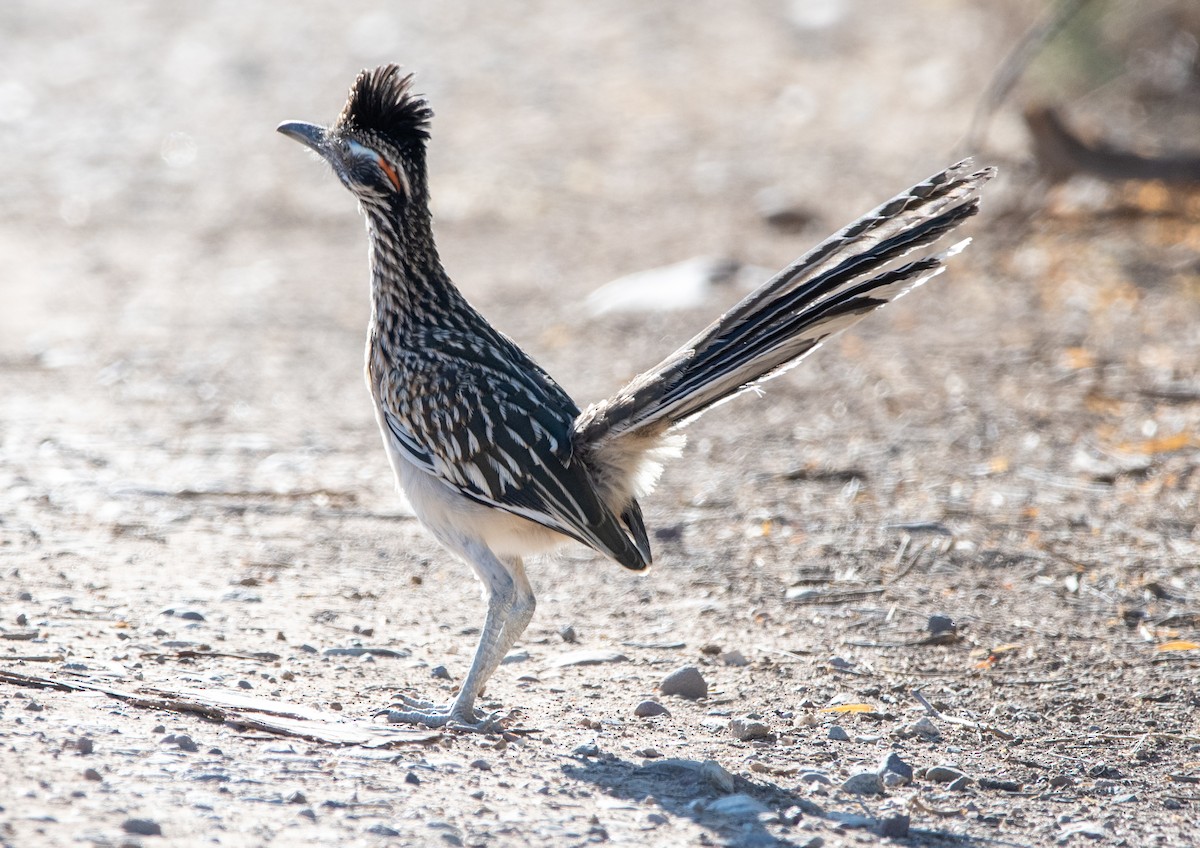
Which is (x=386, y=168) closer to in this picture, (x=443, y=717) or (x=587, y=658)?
(x=587, y=658)

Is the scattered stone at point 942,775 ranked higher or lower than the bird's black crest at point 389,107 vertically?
lower

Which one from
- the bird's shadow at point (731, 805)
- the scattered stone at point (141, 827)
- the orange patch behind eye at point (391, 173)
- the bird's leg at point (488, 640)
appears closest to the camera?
the scattered stone at point (141, 827)

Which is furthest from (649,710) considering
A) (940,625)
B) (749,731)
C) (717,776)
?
Answer: (940,625)

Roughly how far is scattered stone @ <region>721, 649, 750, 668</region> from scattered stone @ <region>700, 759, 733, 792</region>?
1363 mm

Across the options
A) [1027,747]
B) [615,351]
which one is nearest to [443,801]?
[1027,747]

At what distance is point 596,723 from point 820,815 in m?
1.11

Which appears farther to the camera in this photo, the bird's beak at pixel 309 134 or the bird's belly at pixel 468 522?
the bird's beak at pixel 309 134

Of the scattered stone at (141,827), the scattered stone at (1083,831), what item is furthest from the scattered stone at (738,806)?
the scattered stone at (141,827)

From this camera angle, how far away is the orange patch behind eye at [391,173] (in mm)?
6582

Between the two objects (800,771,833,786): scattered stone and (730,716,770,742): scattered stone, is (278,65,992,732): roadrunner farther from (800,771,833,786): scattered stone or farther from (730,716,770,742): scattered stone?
(800,771,833,786): scattered stone

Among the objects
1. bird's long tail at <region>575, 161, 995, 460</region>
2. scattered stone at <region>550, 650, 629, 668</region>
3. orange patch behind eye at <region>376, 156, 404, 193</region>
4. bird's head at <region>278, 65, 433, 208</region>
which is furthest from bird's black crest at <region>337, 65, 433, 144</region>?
scattered stone at <region>550, 650, 629, 668</region>

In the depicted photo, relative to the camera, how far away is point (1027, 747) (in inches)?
221

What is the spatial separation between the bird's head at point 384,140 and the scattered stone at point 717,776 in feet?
9.47

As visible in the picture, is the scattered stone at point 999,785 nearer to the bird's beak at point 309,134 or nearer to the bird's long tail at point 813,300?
the bird's long tail at point 813,300
